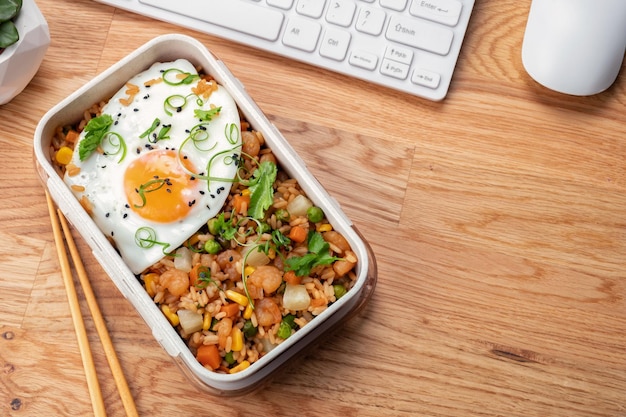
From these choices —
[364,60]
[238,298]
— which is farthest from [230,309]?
[364,60]

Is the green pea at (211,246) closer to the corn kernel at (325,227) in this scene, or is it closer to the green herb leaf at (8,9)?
the corn kernel at (325,227)

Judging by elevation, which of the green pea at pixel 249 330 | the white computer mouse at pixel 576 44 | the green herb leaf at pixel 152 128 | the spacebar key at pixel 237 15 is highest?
the white computer mouse at pixel 576 44

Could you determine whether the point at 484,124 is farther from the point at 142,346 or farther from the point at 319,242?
the point at 142,346

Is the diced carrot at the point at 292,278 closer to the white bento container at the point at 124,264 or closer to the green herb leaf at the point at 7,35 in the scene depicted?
the white bento container at the point at 124,264

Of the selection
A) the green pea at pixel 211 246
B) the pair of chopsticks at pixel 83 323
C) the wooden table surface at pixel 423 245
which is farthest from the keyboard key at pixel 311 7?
the pair of chopsticks at pixel 83 323

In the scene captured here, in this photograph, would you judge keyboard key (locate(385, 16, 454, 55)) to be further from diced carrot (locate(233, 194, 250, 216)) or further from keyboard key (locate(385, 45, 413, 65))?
diced carrot (locate(233, 194, 250, 216))

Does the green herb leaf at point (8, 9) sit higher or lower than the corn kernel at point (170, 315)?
higher

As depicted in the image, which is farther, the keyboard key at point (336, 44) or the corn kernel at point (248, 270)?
the keyboard key at point (336, 44)
